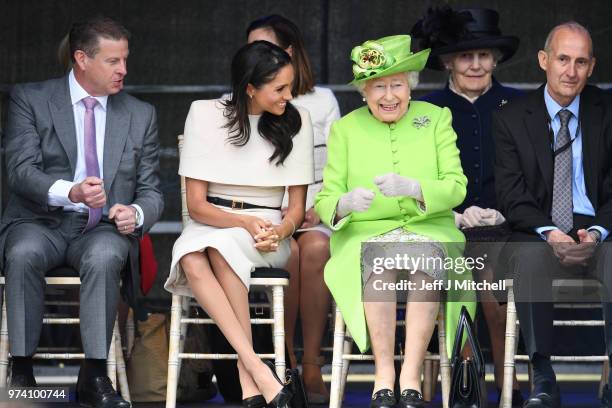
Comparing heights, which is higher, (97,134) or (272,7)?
(272,7)

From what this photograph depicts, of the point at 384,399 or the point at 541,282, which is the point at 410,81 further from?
the point at 384,399

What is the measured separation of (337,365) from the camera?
17.9ft

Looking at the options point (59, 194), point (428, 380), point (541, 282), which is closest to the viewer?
point (541, 282)

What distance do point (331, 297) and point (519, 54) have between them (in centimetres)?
231

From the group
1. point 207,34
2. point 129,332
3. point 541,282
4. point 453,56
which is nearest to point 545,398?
point 541,282

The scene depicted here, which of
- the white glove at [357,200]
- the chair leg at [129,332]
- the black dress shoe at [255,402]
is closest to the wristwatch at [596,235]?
the white glove at [357,200]

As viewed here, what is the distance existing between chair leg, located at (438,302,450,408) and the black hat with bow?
1.35 metres

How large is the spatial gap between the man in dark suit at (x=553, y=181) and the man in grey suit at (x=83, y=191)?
156 centimetres

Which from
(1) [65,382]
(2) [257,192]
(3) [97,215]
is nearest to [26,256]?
(3) [97,215]

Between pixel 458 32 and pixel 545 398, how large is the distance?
6.22 feet

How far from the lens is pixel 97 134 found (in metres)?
5.97

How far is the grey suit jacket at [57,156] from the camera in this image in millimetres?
5828

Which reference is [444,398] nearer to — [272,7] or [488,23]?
[488,23]

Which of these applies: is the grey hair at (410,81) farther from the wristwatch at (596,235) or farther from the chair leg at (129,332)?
the chair leg at (129,332)
